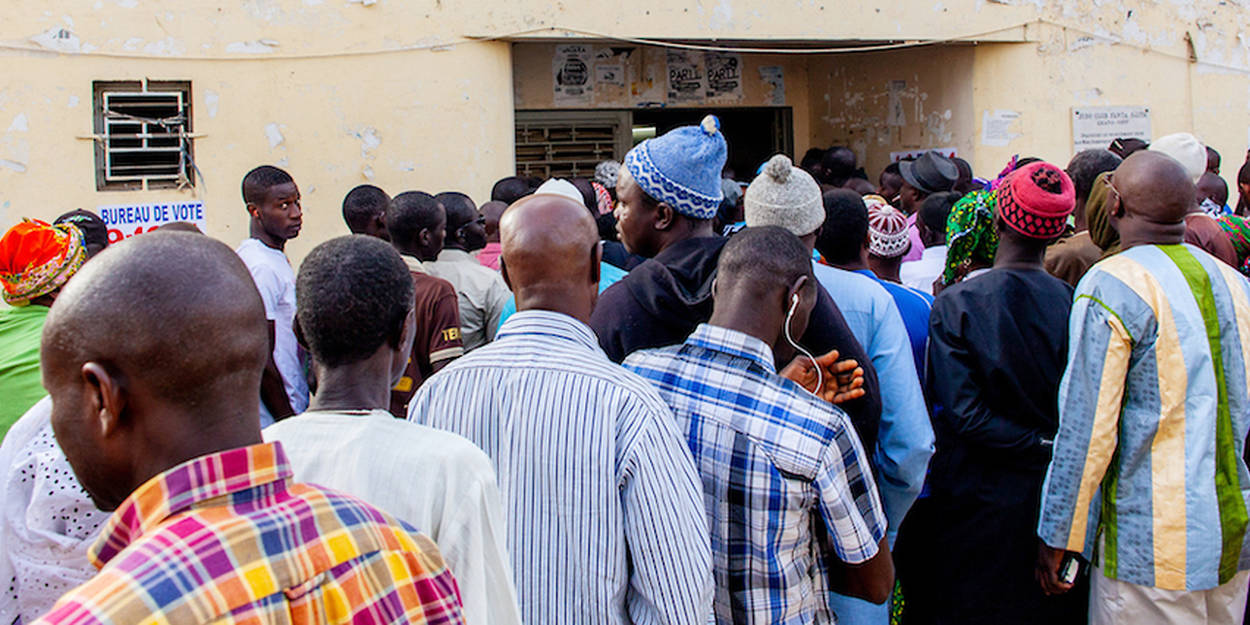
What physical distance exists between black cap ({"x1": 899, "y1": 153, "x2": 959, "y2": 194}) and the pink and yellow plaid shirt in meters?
5.59

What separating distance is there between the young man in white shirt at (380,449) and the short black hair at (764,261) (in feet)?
2.66

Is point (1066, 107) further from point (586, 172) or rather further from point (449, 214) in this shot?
point (449, 214)

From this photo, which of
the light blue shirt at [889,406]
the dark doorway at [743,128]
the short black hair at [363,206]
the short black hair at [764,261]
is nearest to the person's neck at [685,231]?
the light blue shirt at [889,406]

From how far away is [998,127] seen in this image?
8.79m

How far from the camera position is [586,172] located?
955cm

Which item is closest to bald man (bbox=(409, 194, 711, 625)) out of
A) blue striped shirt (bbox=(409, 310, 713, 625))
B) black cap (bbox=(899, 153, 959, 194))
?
blue striped shirt (bbox=(409, 310, 713, 625))

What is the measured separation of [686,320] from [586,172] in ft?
23.0

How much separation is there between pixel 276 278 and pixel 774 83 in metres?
6.83

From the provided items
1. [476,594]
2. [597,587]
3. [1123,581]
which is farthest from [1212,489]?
[476,594]

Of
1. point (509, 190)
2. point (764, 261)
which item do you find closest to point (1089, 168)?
point (764, 261)

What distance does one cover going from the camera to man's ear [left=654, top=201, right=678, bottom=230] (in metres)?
2.94

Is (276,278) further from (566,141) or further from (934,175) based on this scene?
(566,141)

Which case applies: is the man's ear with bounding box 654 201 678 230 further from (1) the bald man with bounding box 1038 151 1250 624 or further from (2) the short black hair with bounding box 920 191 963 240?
(2) the short black hair with bounding box 920 191 963 240

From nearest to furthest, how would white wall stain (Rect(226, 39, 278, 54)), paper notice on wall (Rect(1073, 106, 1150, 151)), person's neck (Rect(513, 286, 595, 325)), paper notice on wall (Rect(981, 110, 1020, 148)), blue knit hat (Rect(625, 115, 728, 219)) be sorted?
person's neck (Rect(513, 286, 595, 325))
blue knit hat (Rect(625, 115, 728, 219))
white wall stain (Rect(226, 39, 278, 54))
paper notice on wall (Rect(981, 110, 1020, 148))
paper notice on wall (Rect(1073, 106, 1150, 151))
